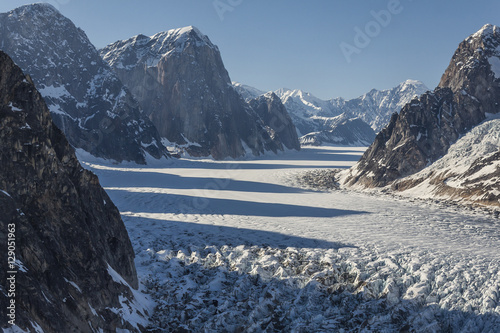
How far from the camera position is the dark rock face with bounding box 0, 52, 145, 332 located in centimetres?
953

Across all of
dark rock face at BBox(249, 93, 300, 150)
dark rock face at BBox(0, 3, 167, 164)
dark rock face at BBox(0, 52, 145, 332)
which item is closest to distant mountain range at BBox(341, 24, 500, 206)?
dark rock face at BBox(0, 52, 145, 332)

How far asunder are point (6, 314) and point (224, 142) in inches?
4704

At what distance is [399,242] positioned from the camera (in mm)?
20547

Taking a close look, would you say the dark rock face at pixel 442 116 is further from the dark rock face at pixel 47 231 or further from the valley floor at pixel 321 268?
the dark rock face at pixel 47 231

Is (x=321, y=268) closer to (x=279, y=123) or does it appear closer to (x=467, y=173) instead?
(x=467, y=173)

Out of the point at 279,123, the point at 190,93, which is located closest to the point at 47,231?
→ the point at 190,93

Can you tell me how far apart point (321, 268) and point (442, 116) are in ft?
Result: 124

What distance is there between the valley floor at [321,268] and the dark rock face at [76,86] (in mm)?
67570

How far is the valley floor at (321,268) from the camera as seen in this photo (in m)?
13.1

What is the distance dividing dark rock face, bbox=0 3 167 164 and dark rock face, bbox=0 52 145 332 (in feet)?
260

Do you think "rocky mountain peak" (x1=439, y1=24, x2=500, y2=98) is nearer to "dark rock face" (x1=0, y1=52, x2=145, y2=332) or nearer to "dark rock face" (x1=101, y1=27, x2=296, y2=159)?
"dark rock face" (x1=0, y1=52, x2=145, y2=332)

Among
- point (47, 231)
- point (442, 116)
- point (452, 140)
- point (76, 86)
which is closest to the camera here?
point (47, 231)

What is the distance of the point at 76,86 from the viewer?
101m

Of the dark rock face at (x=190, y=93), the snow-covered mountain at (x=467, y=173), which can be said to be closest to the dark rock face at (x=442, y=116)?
the snow-covered mountain at (x=467, y=173)
